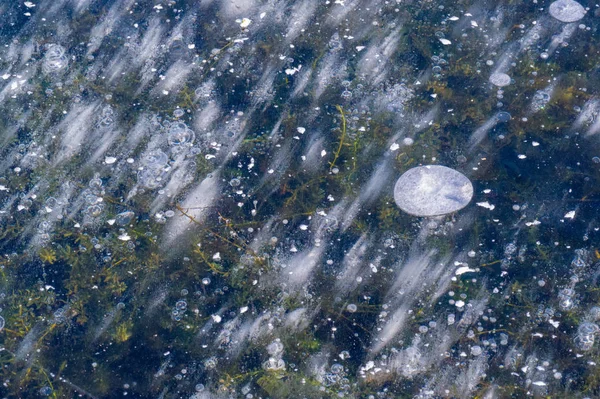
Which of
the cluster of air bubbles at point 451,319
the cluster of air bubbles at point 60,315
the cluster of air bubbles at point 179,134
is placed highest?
the cluster of air bubbles at point 179,134

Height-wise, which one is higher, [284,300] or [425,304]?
[284,300]

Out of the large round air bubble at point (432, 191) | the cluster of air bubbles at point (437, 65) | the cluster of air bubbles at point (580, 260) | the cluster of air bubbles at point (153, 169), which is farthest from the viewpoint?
the cluster of air bubbles at point (437, 65)

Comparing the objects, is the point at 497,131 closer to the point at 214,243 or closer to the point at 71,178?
the point at 214,243

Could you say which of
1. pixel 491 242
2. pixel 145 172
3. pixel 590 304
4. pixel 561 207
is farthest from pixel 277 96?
pixel 590 304

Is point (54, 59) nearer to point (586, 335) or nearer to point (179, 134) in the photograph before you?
point (179, 134)

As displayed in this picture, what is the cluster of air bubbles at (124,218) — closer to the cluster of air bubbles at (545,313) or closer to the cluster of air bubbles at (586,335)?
the cluster of air bubbles at (545,313)

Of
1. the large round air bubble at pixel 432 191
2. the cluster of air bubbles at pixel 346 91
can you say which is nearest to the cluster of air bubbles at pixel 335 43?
the cluster of air bubbles at pixel 346 91
